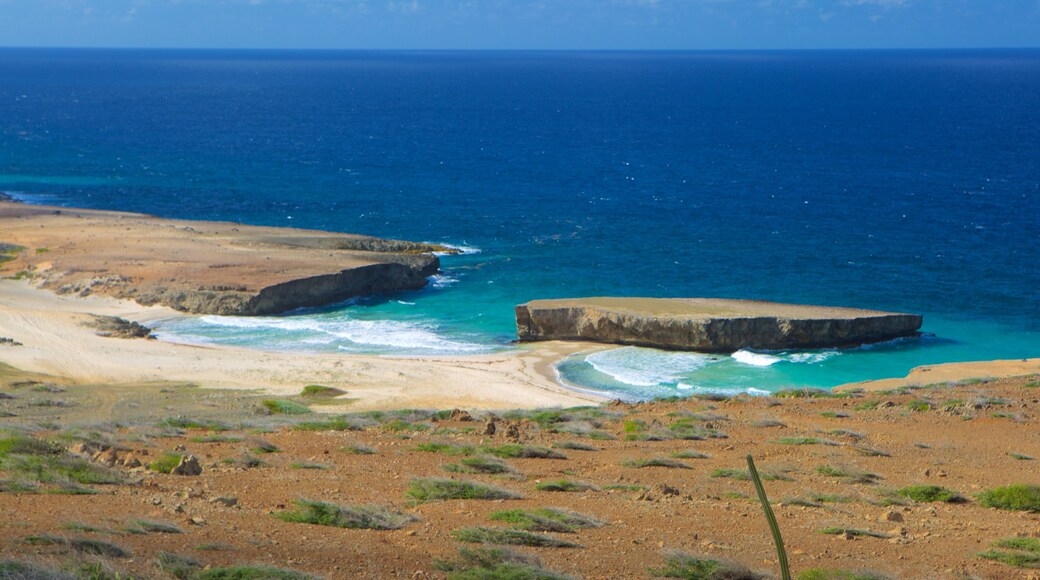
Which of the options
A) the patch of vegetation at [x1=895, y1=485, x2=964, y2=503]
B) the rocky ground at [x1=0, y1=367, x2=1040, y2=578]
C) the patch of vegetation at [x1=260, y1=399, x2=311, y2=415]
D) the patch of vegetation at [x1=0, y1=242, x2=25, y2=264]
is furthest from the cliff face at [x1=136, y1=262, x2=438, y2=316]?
the patch of vegetation at [x1=895, y1=485, x2=964, y2=503]

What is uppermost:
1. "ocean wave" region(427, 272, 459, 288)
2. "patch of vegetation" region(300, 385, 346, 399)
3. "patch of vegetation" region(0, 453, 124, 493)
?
"ocean wave" region(427, 272, 459, 288)

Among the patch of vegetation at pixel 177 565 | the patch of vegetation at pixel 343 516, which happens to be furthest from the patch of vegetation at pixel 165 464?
the patch of vegetation at pixel 177 565

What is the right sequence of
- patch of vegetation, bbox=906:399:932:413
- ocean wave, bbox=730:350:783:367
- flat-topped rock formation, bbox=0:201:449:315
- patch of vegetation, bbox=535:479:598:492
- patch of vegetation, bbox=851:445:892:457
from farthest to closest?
flat-topped rock formation, bbox=0:201:449:315
ocean wave, bbox=730:350:783:367
patch of vegetation, bbox=906:399:932:413
patch of vegetation, bbox=851:445:892:457
patch of vegetation, bbox=535:479:598:492

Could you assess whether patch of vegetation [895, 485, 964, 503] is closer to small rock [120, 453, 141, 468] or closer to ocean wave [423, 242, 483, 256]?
small rock [120, 453, 141, 468]

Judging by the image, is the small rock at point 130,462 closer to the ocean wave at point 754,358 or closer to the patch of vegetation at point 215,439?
the patch of vegetation at point 215,439

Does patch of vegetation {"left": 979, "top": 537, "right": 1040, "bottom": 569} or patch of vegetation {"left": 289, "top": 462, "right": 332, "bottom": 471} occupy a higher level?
patch of vegetation {"left": 979, "top": 537, "right": 1040, "bottom": 569}

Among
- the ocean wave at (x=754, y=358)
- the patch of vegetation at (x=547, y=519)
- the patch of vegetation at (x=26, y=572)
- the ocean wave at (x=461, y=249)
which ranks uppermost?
A: the ocean wave at (x=461, y=249)
